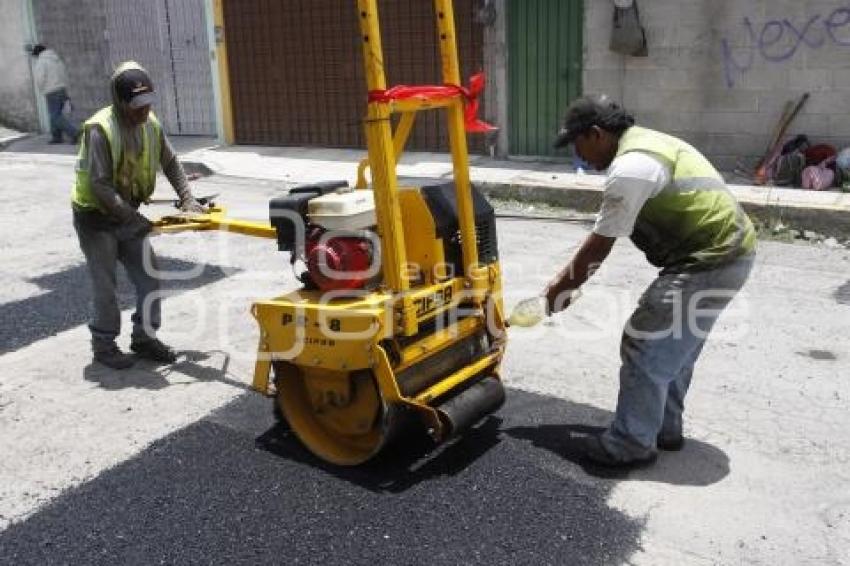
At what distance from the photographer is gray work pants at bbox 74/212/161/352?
480cm

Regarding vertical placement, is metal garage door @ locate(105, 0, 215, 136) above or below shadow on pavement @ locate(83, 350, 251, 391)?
above

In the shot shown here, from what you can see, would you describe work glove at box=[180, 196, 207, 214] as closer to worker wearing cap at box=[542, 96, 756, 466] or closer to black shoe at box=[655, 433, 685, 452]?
worker wearing cap at box=[542, 96, 756, 466]

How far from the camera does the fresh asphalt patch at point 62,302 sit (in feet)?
18.2

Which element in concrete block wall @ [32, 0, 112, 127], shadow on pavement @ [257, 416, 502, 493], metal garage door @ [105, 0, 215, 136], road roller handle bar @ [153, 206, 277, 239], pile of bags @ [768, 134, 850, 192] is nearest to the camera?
shadow on pavement @ [257, 416, 502, 493]

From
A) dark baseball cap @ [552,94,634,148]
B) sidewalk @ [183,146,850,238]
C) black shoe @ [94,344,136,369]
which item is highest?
dark baseball cap @ [552,94,634,148]

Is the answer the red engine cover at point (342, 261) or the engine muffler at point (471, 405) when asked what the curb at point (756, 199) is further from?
the red engine cover at point (342, 261)

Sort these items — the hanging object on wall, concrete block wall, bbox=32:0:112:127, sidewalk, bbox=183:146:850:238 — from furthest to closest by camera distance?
concrete block wall, bbox=32:0:112:127, the hanging object on wall, sidewalk, bbox=183:146:850:238

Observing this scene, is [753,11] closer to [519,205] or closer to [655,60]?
[655,60]

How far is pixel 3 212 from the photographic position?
9.21 meters

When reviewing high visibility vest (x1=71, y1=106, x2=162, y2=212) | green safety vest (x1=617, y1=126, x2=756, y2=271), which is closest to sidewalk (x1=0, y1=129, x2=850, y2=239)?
high visibility vest (x1=71, y1=106, x2=162, y2=212)

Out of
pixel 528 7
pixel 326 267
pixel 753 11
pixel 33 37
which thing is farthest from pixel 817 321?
pixel 33 37

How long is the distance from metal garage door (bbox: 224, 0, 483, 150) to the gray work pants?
21.6 ft

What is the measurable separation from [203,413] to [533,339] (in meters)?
2.02

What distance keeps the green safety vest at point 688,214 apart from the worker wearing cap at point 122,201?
2.54 metres
